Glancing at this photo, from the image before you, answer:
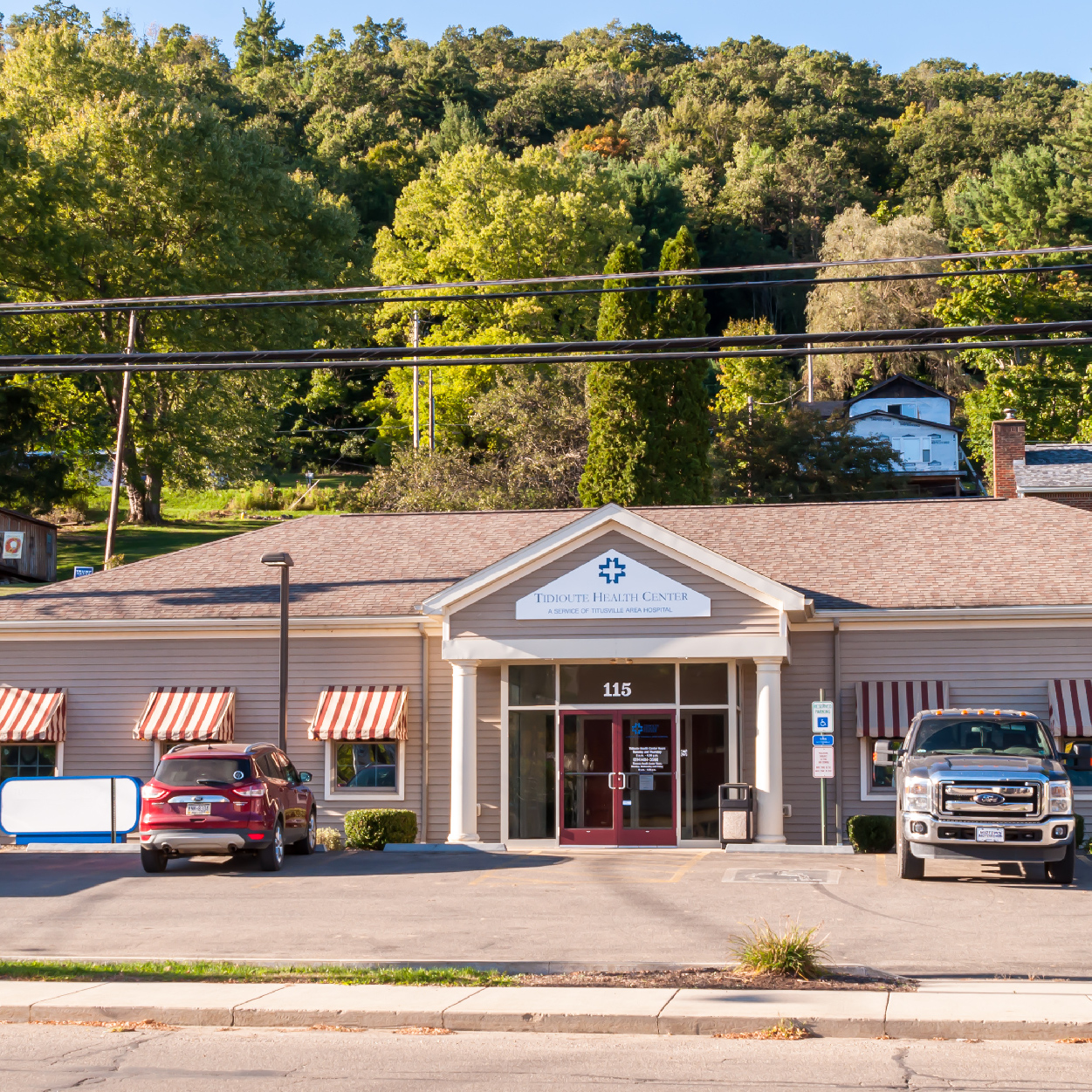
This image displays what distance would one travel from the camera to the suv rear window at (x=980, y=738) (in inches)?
721

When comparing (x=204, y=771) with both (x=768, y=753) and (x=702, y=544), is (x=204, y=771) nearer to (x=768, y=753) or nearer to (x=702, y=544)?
(x=768, y=753)

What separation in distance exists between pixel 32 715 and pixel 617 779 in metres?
11.0

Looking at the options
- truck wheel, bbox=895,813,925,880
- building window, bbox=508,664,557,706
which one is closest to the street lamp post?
building window, bbox=508,664,557,706

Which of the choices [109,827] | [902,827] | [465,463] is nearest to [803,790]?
[902,827]

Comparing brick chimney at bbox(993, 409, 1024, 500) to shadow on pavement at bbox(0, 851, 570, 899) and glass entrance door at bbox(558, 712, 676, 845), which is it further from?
shadow on pavement at bbox(0, 851, 570, 899)

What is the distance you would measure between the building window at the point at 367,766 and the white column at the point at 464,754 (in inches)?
71.1

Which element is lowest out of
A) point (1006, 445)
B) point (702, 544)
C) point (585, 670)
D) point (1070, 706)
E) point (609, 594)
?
point (1070, 706)

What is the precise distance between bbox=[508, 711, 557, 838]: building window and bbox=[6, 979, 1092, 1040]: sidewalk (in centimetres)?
1376

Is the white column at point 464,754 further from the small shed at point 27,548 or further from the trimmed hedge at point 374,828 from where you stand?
the small shed at point 27,548

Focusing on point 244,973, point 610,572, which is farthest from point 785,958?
point 610,572

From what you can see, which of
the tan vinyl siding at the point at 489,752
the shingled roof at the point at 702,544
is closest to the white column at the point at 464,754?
the tan vinyl siding at the point at 489,752

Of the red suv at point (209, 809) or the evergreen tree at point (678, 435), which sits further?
the evergreen tree at point (678, 435)

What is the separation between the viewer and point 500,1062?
29.5 ft

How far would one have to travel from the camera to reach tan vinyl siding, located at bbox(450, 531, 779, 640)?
931 inches
